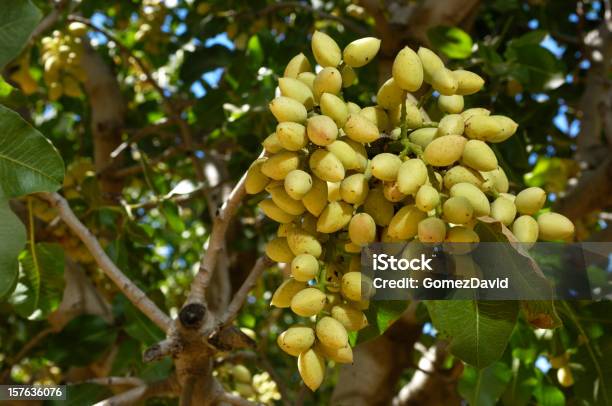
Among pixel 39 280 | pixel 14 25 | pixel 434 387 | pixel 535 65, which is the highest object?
pixel 14 25

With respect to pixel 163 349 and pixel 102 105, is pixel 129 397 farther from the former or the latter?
pixel 102 105

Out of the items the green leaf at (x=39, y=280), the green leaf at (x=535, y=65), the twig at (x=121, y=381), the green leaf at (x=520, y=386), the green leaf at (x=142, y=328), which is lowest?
the green leaf at (x=520, y=386)

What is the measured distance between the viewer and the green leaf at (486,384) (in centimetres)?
149

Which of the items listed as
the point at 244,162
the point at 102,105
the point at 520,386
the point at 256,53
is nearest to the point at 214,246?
the point at 520,386

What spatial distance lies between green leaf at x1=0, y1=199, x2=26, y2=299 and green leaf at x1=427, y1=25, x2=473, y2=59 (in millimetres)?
1171

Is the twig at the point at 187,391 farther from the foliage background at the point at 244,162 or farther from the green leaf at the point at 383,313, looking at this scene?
the green leaf at the point at 383,313

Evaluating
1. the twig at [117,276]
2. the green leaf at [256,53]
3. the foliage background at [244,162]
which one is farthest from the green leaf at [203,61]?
the twig at [117,276]

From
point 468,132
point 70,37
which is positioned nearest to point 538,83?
point 468,132

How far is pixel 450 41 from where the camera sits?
6.00 feet

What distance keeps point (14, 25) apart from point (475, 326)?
0.80 meters

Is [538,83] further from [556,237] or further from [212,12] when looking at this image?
[212,12]

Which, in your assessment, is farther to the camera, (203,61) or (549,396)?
(203,61)

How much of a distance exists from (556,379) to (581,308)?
0.29 m

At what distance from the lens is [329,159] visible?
90cm
